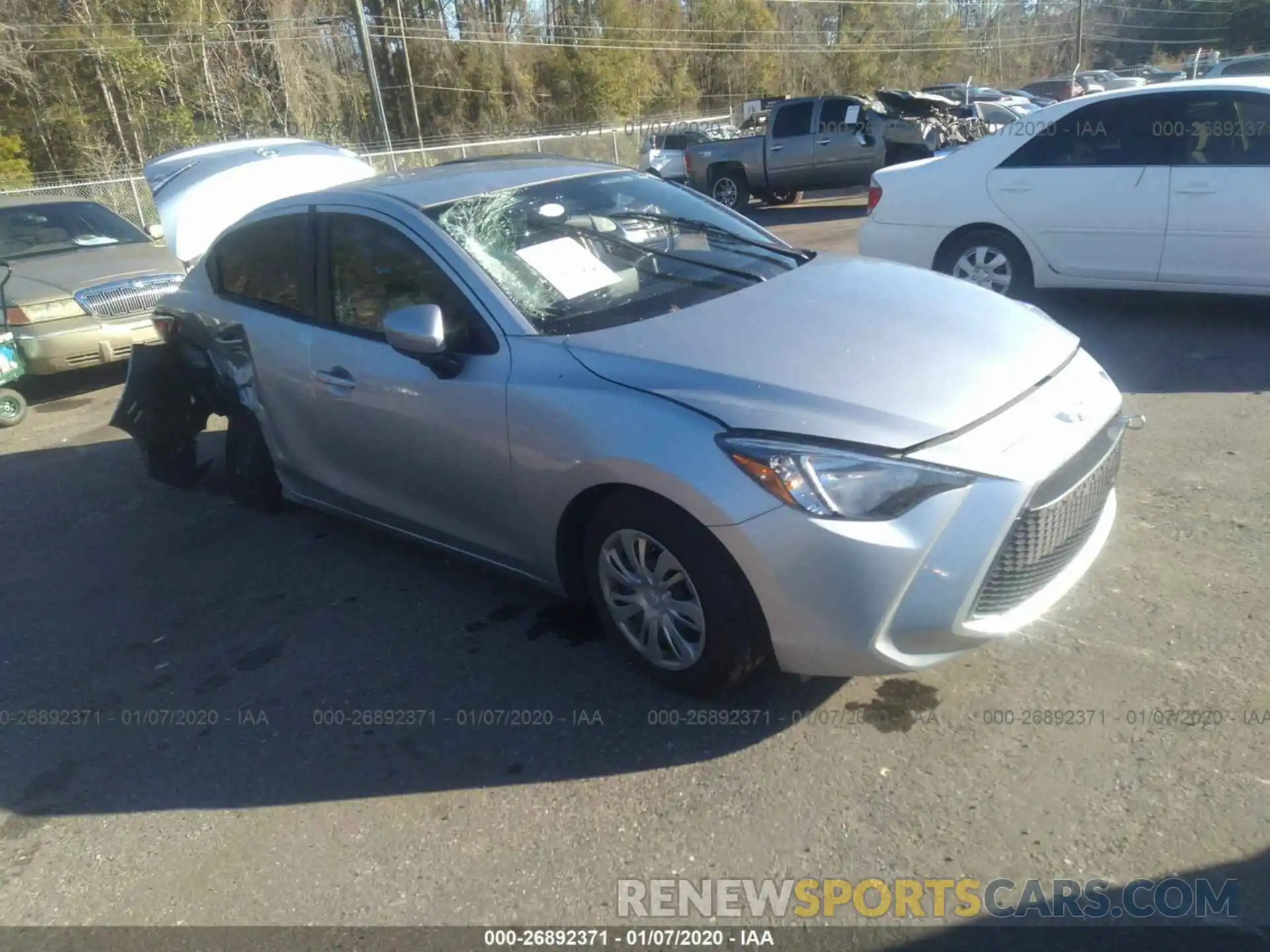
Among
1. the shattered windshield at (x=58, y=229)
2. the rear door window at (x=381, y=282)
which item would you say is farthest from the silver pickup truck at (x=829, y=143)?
the rear door window at (x=381, y=282)

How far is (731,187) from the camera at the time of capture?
17.5 m

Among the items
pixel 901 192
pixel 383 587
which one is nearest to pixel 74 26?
pixel 901 192

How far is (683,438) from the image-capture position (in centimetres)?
298

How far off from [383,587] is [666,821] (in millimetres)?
2007

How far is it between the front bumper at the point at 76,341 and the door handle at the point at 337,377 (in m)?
4.31

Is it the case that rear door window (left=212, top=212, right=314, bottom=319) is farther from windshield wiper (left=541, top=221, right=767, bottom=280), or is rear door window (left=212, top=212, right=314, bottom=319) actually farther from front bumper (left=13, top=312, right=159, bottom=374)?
front bumper (left=13, top=312, right=159, bottom=374)

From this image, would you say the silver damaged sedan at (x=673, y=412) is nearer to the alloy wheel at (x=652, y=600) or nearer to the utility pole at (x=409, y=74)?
the alloy wheel at (x=652, y=600)

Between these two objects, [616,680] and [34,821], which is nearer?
[34,821]

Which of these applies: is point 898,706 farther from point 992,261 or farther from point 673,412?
point 992,261

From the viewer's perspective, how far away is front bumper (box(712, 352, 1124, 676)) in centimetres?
277

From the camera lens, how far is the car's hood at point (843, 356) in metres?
2.93

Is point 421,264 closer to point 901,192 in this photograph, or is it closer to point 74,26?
point 901,192

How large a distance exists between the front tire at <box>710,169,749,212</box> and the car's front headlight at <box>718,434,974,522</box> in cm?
1500

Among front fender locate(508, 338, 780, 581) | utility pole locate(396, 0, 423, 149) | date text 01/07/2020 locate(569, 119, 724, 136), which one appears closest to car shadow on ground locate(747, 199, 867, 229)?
date text 01/07/2020 locate(569, 119, 724, 136)
